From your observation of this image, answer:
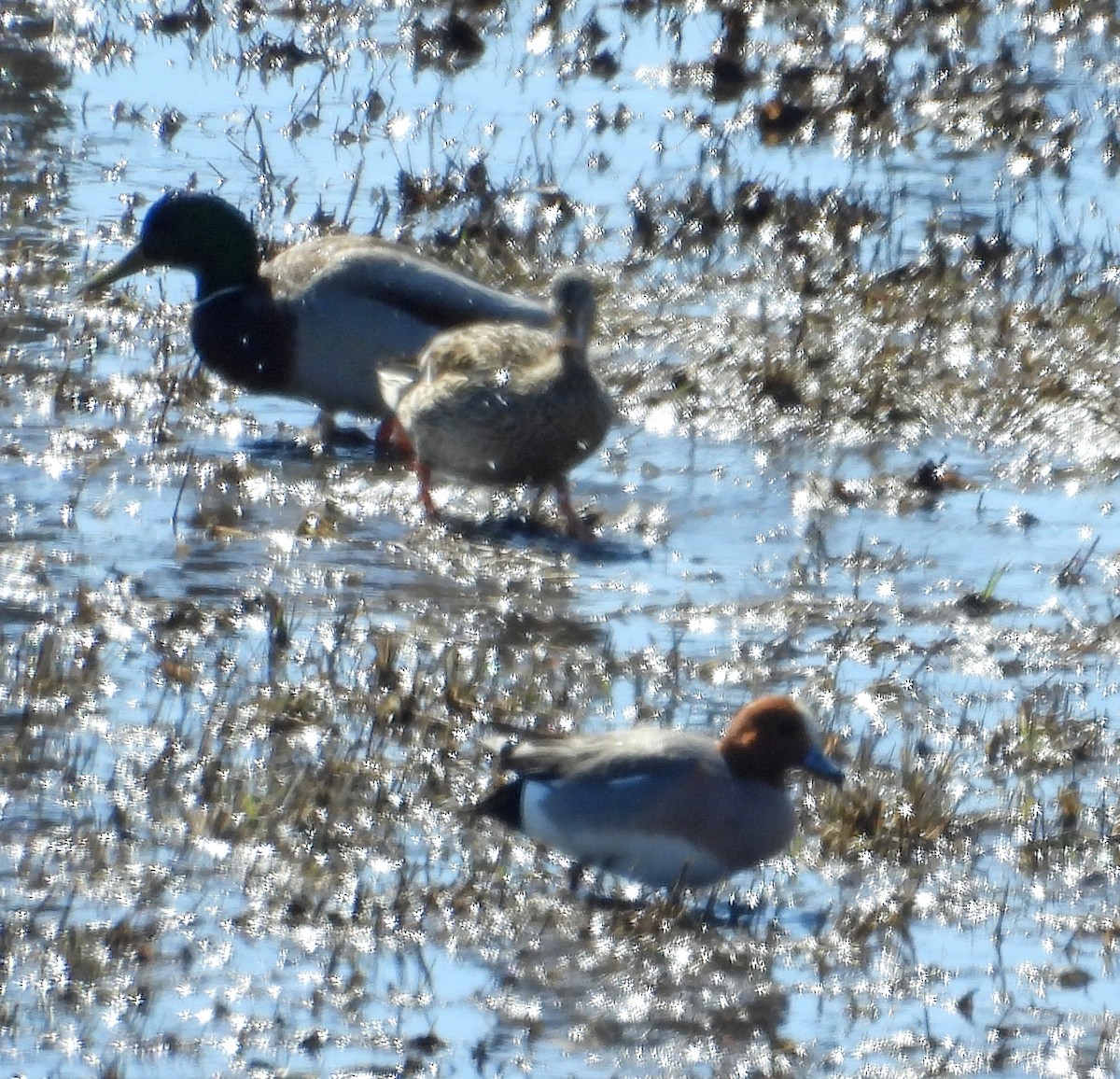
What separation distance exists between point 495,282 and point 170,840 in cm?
565

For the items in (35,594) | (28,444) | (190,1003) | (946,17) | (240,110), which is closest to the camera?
(190,1003)

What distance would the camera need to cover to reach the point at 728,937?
5.28 m

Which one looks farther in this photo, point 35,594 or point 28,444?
point 28,444

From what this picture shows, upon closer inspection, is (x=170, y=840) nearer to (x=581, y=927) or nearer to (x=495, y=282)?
(x=581, y=927)

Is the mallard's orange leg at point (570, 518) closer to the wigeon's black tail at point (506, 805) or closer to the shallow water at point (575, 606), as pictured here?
the shallow water at point (575, 606)

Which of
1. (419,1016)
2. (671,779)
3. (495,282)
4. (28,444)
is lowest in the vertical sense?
(419,1016)

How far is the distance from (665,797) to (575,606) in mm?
2003

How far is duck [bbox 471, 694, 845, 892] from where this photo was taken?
5449 millimetres

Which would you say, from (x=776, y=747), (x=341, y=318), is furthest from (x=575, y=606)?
(x=341, y=318)

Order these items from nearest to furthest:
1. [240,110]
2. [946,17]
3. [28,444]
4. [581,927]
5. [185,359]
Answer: [581,927]
[28,444]
[185,359]
[240,110]
[946,17]

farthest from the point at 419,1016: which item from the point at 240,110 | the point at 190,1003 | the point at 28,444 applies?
the point at 240,110

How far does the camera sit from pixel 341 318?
930cm

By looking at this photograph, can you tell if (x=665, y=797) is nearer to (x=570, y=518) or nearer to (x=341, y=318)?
(x=570, y=518)

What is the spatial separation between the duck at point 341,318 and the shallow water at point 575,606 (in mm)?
251
